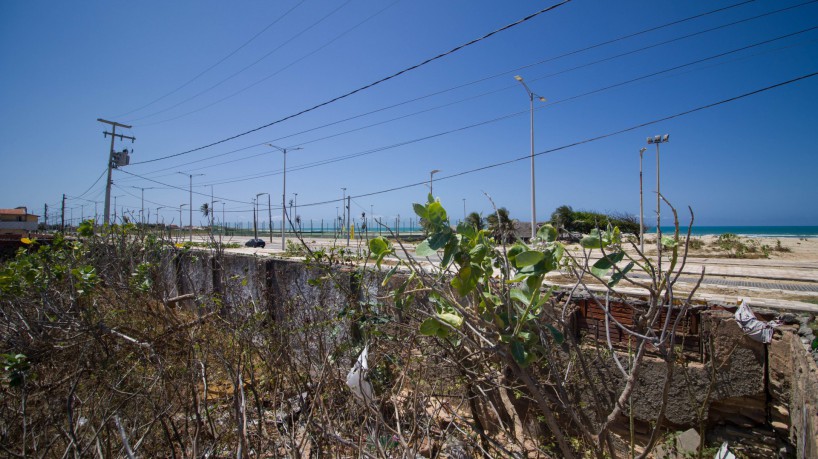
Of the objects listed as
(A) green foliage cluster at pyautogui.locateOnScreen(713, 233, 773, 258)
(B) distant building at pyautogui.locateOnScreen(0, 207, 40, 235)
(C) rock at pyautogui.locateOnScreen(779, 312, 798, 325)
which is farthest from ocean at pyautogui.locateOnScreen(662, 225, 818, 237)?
(B) distant building at pyautogui.locateOnScreen(0, 207, 40, 235)

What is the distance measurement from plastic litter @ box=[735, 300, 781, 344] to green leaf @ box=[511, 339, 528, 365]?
3191 mm

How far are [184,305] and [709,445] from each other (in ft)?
26.8

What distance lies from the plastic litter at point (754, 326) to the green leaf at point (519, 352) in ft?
10.5

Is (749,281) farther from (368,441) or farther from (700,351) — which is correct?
(368,441)

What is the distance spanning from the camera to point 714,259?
16844 millimetres

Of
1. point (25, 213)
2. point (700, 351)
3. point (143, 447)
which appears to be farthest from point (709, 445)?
point (25, 213)

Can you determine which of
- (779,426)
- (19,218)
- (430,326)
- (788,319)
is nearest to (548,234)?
(430,326)

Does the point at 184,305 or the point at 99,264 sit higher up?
the point at 99,264

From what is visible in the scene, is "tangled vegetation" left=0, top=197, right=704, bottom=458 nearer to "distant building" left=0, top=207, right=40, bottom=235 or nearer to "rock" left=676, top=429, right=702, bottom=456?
"rock" left=676, top=429, right=702, bottom=456

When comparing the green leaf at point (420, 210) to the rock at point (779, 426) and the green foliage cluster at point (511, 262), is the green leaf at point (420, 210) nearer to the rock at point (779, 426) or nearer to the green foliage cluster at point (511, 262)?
the green foliage cluster at point (511, 262)

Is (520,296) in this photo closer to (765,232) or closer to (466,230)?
(466,230)

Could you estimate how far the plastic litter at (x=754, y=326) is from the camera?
10.6 ft

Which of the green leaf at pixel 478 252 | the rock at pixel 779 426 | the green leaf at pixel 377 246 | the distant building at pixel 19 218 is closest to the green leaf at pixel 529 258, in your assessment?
the green leaf at pixel 478 252

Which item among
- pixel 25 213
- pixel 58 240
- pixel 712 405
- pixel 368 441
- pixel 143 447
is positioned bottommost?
pixel 712 405
